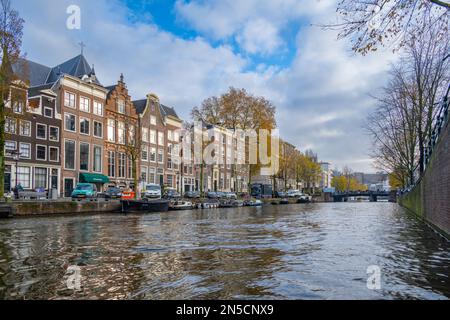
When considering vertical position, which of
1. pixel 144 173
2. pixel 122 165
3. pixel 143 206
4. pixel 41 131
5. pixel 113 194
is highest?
pixel 41 131

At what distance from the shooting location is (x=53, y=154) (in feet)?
146

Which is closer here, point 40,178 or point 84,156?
point 40,178

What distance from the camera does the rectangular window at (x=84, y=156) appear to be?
48.7 m

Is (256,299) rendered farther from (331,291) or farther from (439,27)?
(439,27)

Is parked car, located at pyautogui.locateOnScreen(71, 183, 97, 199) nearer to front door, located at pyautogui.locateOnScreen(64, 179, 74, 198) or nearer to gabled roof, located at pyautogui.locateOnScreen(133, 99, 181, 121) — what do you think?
front door, located at pyautogui.locateOnScreen(64, 179, 74, 198)

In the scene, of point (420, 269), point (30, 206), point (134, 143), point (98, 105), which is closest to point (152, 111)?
point (98, 105)

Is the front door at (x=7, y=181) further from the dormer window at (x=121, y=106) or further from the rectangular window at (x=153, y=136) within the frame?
the rectangular window at (x=153, y=136)

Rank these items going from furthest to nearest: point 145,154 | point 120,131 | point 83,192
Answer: point 145,154 < point 120,131 < point 83,192

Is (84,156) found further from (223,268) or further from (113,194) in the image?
(223,268)

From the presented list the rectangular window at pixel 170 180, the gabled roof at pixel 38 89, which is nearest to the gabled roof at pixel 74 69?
the gabled roof at pixel 38 89

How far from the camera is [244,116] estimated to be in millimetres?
63719

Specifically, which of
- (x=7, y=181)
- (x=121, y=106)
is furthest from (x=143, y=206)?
(x=121, y=106)

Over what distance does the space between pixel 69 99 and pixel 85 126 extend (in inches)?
154

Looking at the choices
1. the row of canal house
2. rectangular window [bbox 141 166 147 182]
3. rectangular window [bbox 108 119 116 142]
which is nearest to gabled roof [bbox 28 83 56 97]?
the row of canal house
